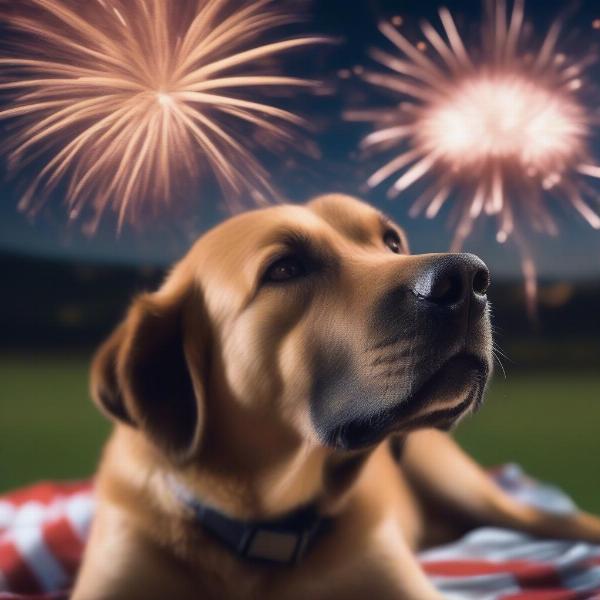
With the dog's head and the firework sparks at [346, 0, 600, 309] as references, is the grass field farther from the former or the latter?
the dog's head

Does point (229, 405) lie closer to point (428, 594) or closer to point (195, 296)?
point (195, 296)

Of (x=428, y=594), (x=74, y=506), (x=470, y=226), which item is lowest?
(x=428, y=594)

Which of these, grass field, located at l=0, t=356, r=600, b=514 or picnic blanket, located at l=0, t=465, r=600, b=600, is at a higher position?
grass field, located at l=0, t=356, r=600, b=514

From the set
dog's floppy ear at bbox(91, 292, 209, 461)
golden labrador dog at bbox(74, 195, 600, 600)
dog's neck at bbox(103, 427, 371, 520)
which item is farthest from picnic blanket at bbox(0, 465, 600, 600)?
dog's floppy ear at bbox(91, 292, 209, 461)

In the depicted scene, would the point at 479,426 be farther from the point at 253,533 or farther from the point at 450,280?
the point at 450,280

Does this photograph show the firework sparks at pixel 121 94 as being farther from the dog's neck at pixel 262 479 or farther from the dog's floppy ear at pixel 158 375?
the dog's neck at pixel 262 479

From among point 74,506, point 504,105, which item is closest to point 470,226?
point 504,105
